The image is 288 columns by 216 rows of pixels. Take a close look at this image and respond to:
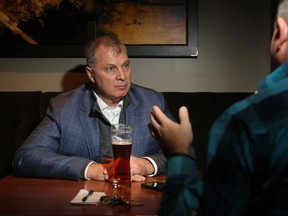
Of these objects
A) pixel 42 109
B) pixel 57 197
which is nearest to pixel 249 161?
pixel 57 197

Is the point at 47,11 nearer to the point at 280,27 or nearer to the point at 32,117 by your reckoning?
the point at 32,117

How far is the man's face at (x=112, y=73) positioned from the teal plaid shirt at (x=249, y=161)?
1.50 m

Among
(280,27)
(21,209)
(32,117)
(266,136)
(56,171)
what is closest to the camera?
(266,136)

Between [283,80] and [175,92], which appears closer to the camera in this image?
[283,80]

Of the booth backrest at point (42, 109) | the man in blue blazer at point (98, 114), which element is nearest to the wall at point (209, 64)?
the booth backrest at point (42, 109)

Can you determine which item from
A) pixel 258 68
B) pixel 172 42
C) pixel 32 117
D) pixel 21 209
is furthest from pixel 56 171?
pixel 258 68

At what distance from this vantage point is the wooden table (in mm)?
1235

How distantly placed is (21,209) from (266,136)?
0.82 metres

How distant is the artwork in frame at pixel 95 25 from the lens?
2.88 m

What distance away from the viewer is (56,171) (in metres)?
1.76

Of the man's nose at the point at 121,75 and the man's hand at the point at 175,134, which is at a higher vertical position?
the man's nose at the point at 121,75

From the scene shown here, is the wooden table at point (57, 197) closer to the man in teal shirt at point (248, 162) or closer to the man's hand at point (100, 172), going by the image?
the man's hand at point (100, 172)

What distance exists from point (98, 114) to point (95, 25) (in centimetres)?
90

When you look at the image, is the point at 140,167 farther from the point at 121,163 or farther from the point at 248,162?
the point at 248,162
